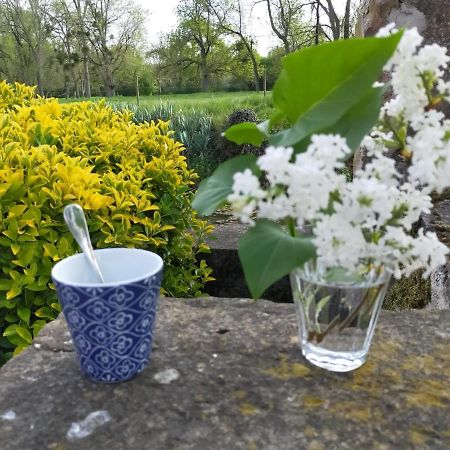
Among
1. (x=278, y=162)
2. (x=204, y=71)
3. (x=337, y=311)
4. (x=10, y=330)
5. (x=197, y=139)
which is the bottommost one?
(x=10, y=330)

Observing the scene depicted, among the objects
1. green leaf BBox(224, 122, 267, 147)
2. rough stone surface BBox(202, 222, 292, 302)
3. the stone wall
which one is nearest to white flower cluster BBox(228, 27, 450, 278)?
green leaf BBox(224, 122, 267, 147)

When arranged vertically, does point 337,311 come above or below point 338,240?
below

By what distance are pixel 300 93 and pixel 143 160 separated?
139 centimetres

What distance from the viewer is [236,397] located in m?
0.81

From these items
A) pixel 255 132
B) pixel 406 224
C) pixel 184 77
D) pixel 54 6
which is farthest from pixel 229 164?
pixel 184 77

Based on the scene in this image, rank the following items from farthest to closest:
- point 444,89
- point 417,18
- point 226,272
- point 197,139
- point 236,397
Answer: point 197,139 → point 226,272 → point 417,18 → point 236,397 → point 444,89

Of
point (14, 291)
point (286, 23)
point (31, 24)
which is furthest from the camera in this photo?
point (31, 24)

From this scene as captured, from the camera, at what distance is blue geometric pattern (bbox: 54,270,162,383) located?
0.75 m

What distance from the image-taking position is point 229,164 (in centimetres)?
77

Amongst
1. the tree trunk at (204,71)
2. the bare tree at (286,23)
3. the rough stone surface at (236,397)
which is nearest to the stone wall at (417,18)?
the rough stone surface at (236,397)

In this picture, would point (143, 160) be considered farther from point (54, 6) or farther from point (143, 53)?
point (143, 53)

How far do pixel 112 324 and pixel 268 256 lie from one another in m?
0.26

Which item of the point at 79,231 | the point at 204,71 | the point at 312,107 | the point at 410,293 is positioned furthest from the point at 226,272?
the point at 204,71

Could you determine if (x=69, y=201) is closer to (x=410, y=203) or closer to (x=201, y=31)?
(x=410, y=203)
